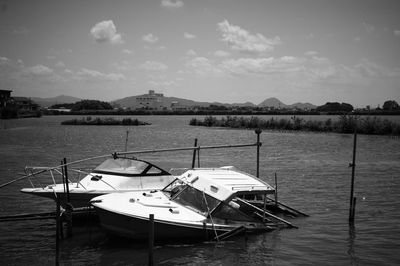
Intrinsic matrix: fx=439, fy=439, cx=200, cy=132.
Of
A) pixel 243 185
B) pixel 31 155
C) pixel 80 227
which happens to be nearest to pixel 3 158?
pixel 31 155

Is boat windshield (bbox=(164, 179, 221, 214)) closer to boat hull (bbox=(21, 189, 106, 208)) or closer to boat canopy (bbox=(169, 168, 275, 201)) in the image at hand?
boat canopy (bbox=(169, 168, 275, 201))

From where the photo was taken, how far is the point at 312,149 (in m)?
54.7

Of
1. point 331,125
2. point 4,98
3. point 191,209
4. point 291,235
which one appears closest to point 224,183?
point 191,209

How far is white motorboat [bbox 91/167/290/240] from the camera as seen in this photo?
55.2ft

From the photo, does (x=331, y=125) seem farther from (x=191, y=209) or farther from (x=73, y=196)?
(x=73, y=196)

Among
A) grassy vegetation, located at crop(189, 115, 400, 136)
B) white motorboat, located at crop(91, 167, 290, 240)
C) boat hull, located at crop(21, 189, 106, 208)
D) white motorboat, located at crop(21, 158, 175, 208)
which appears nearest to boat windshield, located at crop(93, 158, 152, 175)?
white motorboat, located at crop(21, 158, 175, 208)

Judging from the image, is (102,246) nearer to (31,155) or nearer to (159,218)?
(159,218)

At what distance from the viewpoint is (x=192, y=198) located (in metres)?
18.3

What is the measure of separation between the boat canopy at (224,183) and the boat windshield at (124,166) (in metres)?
2.80

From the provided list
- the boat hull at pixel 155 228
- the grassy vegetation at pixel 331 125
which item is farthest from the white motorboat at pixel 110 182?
the grassy vegetation at pixel 331 125

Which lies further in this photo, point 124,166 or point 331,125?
point 331,125

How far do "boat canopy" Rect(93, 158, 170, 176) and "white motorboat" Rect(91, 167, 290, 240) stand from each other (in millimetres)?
1989

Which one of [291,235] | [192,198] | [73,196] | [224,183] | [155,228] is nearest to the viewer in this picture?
[155,228]

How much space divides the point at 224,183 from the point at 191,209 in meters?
1.72
